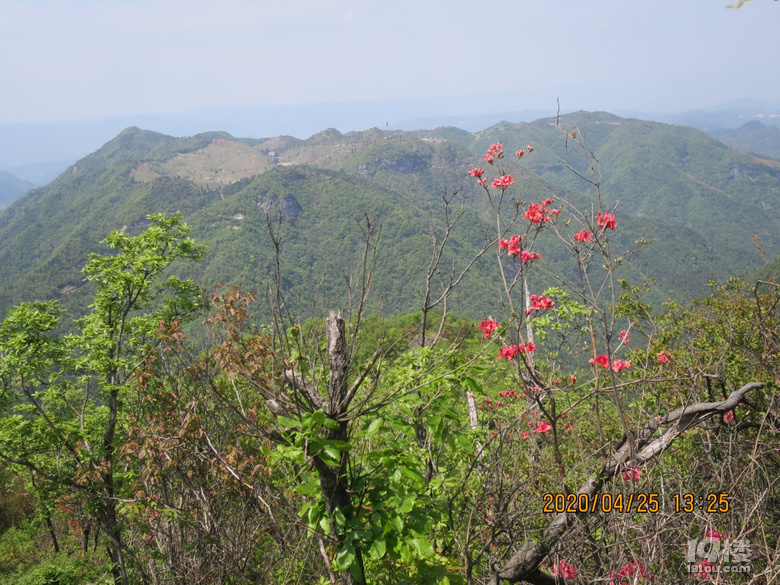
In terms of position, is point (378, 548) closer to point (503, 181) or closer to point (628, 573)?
point (628, 573)

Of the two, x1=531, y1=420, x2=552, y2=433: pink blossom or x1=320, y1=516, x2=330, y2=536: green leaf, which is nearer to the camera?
x1=320, y1=516, x2=330, y2=536: green leaf

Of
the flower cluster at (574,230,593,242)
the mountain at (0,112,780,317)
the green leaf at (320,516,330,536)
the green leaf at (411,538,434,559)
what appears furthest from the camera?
the mountain at (0,112,780,317)

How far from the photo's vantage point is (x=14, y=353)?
8.17 meters

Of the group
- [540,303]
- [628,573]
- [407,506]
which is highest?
[540,303]

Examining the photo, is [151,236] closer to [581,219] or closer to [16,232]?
[581,219]

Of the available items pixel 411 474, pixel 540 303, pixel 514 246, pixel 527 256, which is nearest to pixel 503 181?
pixel 514 246

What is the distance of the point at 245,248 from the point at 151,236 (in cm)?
10527

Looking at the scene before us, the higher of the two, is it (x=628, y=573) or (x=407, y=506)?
(x=407, y=506)

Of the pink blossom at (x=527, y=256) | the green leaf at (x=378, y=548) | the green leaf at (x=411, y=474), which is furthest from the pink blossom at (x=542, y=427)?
the green leaf at (x=378, y=548)

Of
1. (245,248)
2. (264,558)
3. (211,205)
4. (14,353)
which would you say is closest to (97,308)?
(14,353)

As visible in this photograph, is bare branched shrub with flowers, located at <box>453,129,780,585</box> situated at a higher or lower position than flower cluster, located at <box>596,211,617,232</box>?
lower

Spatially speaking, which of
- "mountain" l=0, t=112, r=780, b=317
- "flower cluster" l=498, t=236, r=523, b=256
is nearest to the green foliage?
"flower cluster" l=498, t=236, r=523, b=256

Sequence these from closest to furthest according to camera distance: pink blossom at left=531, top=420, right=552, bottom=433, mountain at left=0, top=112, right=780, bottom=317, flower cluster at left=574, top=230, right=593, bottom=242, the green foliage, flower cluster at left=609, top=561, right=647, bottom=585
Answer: flower cluster at left=609, top=561, right=647, bottom=585, flower cluster at left=574, top=230, right=593, bottom=242, pink blossom at left=531, top=420, right=552, bottom=433, the green foliage, mountain at left=0, top=112, right=780, bottom=317

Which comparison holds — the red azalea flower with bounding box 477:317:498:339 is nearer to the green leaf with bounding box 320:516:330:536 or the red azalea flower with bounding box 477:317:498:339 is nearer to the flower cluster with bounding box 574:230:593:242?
the flower cluster with bounding box 574:230:593:242
